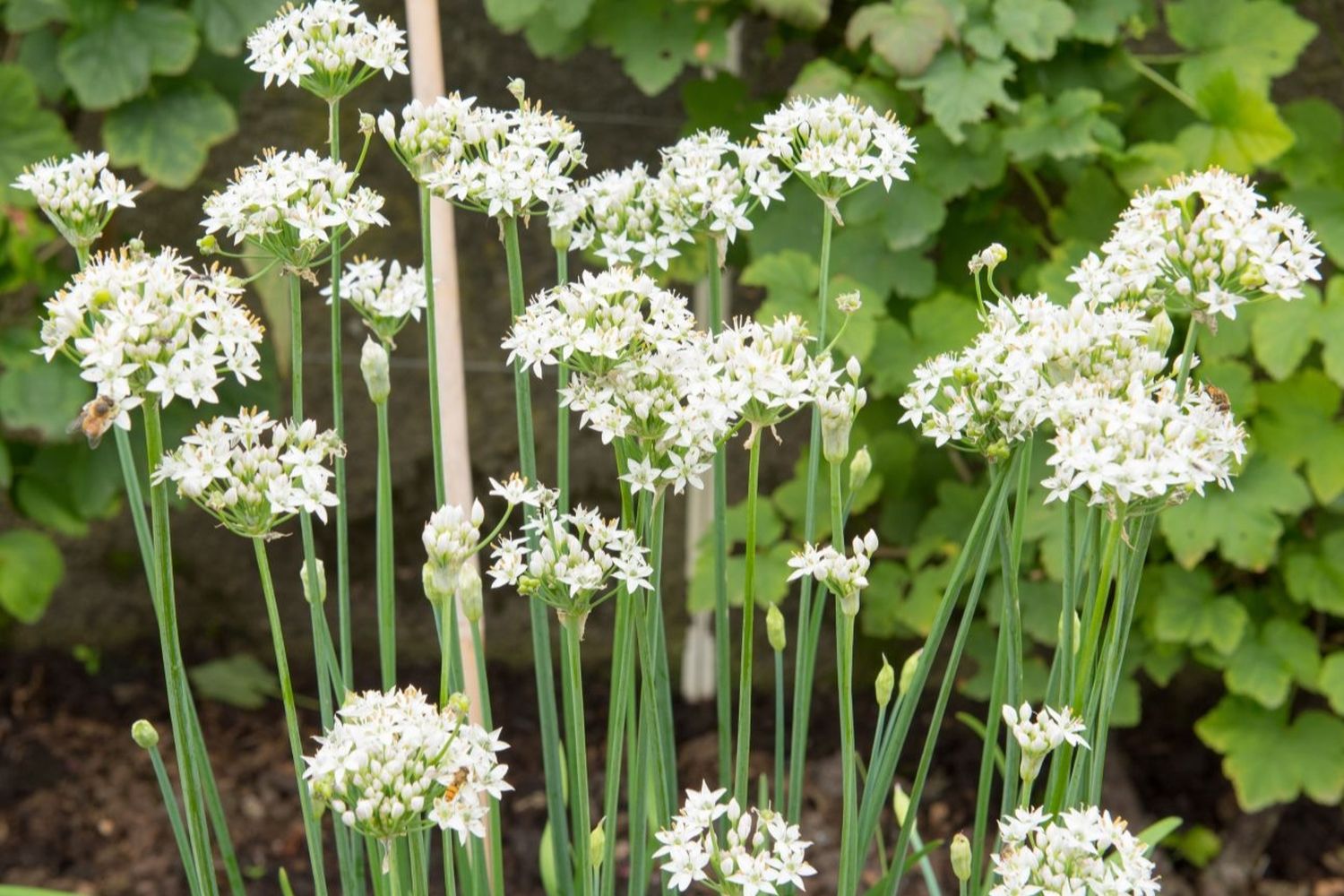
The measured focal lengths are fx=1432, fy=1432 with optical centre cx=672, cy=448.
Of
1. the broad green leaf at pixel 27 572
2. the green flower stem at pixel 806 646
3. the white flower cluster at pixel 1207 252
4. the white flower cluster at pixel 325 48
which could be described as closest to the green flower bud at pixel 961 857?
the green flower stem at pixel 806 646

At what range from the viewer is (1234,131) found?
2.13 meters

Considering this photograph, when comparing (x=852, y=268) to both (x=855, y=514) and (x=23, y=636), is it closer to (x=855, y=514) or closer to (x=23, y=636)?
(x=855, y=514)

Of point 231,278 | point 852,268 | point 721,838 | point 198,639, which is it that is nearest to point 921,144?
→ point 852,268

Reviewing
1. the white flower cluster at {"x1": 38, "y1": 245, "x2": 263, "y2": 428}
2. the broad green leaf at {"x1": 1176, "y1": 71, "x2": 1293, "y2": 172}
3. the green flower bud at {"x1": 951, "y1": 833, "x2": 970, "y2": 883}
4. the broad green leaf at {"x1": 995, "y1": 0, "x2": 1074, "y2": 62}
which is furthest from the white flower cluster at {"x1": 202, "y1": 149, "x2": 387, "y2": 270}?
the broad green leaf at {"x1": 1176, "y1": 71, "x2": 1293, "y2": 172}

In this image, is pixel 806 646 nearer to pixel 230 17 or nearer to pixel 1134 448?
pixel 1134 448

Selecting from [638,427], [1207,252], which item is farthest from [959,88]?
[638,427]

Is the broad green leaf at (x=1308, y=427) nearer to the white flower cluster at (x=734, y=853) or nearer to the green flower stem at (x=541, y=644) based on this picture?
the green flower stem at (x=541, y=644)

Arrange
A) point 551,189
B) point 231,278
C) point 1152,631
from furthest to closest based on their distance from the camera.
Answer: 1. point 1152,631
2. point 551,189
3. point 231,278

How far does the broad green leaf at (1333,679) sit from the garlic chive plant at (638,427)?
128 cm

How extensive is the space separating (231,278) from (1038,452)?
149 centimetres

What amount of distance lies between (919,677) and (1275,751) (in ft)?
5.00

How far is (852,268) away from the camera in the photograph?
7.19 ft

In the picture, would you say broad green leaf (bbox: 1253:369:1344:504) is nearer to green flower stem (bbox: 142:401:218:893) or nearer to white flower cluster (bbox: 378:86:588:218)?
white flower cluster (bbox: 378:86:588:218)

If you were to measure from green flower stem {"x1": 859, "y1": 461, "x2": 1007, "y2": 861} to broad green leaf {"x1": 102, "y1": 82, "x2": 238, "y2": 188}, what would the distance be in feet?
5.07
